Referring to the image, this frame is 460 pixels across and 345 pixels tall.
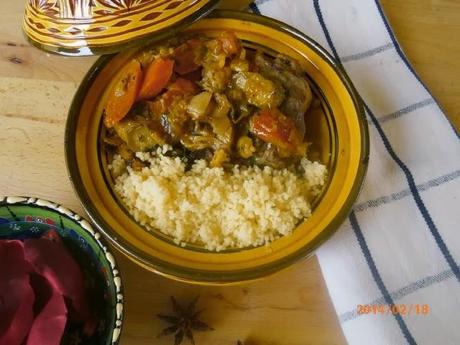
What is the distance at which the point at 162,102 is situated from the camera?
1435mm

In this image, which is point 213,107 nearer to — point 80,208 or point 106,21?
point 106,21

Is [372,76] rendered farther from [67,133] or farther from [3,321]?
[3,321]

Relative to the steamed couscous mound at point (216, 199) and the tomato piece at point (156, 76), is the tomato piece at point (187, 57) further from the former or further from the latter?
the steamed couscous mound at point (216, 199)

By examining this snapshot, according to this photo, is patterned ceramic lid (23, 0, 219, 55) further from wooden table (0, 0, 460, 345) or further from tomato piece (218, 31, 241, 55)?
wooden table (0, 0, 460, 345)

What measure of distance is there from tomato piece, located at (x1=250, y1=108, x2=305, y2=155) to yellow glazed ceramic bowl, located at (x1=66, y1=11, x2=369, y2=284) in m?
0.12

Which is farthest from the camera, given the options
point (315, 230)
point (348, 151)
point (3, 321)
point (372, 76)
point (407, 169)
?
point (372, 76)

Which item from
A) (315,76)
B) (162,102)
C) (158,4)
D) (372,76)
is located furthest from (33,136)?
(372,76)

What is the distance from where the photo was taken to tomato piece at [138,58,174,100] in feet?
4.68

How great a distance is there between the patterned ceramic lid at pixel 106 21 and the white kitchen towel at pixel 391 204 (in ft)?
1.57

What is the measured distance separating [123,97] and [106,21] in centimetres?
19

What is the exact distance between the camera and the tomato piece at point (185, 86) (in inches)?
56.9

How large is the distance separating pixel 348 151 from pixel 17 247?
2.60ft
